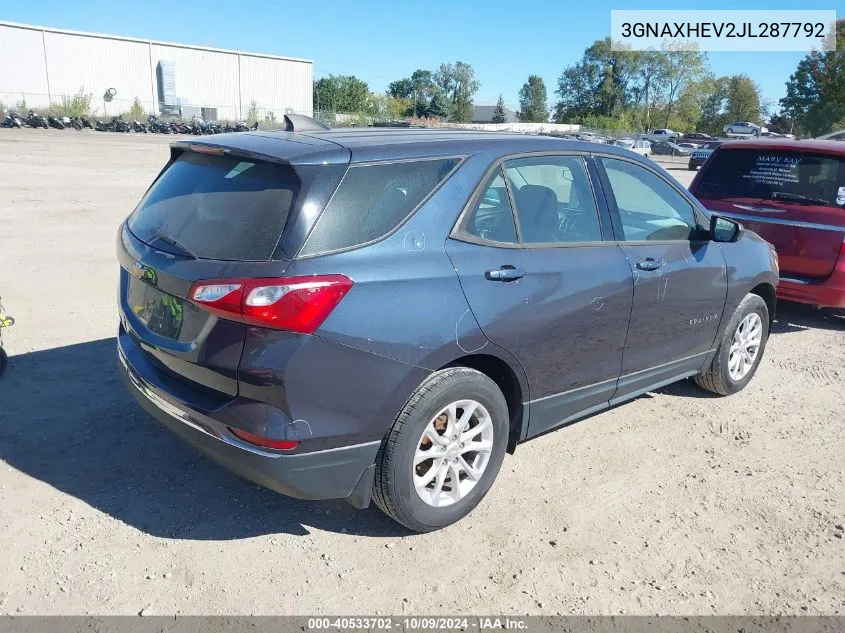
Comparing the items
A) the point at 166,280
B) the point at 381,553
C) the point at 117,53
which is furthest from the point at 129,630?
the point at 117,53

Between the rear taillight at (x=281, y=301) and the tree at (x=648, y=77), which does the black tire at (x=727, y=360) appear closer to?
the rear taillight at (x=281, y=301)

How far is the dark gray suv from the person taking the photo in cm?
272

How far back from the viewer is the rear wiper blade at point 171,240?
9.68 feet

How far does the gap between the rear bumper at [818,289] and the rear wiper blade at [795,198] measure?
585 mm

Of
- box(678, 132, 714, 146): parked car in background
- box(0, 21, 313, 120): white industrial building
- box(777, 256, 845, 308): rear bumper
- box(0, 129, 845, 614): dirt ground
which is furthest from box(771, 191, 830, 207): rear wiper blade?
box(0, 21, 313, 120): white industrial building

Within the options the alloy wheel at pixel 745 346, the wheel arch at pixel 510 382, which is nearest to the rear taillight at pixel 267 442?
the wheel arch at pixel 510 382

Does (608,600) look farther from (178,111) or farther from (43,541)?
(178,111)

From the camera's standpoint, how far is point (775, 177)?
6.71 m

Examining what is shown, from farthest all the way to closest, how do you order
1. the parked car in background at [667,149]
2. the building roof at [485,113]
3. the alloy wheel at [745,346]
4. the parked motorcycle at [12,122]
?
the building roof at [485,113] → the parked car in background at [667,149] → the parked motorcycle at [12,122] → the alloy wheel at [745,346]

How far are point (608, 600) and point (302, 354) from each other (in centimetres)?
163

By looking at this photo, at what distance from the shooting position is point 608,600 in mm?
2867

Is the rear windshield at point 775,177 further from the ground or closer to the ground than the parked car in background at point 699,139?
closer to the ground

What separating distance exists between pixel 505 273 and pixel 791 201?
15.2 ft

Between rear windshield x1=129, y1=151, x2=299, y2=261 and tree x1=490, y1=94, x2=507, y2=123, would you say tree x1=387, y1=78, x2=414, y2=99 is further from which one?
rear windshield x1=129, y1=151, x2=299, y2=261
